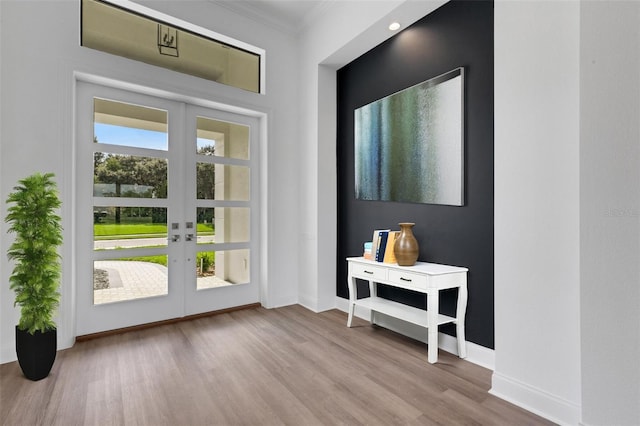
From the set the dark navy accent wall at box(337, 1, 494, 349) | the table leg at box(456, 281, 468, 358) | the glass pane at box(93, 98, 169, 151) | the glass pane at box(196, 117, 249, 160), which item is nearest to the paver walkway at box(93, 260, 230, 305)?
the glass pane at box(93, 98, 169, 151)

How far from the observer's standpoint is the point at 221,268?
3.79 meters

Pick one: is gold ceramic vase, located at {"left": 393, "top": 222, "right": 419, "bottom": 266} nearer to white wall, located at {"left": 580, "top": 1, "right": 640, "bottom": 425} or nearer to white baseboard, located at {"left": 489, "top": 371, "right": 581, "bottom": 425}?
white baseboard, located at {"left": 489, "top": 371, "right": 581, "bottom": 425}

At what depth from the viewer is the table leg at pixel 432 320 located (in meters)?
2.45

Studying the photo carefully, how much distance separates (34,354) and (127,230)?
4.12 ft

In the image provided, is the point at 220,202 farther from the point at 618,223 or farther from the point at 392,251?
the point at 618,223

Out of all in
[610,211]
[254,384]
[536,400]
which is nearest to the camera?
[610,211]

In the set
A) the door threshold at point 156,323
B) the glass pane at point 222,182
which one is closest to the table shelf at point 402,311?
the door threshold at point 156,323

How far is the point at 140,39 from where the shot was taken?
3301mm

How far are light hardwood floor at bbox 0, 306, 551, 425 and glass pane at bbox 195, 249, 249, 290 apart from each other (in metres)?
0.69

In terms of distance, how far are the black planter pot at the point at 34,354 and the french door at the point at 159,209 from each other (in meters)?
0.70

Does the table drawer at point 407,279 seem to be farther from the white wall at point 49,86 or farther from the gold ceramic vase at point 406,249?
the white wall at point 49,86

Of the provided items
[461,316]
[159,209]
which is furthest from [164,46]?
[461,316]

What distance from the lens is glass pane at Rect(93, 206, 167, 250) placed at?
10.1ft

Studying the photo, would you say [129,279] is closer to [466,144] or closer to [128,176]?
[128,176]
